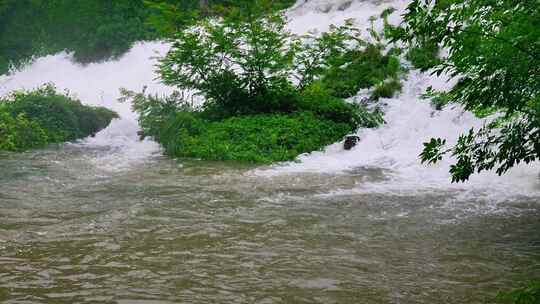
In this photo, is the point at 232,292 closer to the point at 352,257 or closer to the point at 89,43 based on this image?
the point at 352,257

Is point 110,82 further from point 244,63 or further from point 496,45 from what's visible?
point 496,45

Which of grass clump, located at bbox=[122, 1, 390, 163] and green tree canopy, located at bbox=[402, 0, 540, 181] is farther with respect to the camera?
grass clump, located at bbox=[122, 1, 390, 163]

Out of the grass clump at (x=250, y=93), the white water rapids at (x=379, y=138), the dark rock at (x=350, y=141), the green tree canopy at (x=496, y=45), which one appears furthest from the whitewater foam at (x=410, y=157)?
the green tree canopy at (x=496, y=45)

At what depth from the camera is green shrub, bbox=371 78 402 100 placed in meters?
15.8

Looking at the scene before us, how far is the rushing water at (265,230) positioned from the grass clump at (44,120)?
5.59 feet

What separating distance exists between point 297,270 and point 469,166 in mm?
1889

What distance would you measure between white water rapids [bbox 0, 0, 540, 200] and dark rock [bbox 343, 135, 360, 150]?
0.42 feet

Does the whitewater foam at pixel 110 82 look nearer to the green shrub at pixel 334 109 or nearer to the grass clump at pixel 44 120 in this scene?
the grass clump at pixel 44 120

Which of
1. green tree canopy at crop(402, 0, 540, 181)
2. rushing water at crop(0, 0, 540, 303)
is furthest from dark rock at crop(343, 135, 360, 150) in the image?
green tree canopy at crop(402, 0, 540, 181)

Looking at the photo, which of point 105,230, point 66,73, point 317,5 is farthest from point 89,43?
point 105,230

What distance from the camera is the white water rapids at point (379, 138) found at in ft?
33.0

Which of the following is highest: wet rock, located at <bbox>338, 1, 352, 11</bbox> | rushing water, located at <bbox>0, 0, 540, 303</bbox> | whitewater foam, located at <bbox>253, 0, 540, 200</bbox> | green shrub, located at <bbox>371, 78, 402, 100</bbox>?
wet rock, located at <bbox>338, 1, 352, 11</bbox>

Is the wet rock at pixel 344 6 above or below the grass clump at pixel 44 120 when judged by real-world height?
above

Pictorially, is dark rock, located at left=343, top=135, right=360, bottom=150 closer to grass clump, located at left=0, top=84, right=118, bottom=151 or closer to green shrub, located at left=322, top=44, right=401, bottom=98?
green shrub, located at left=322, top=44, right=401, bottom=98
